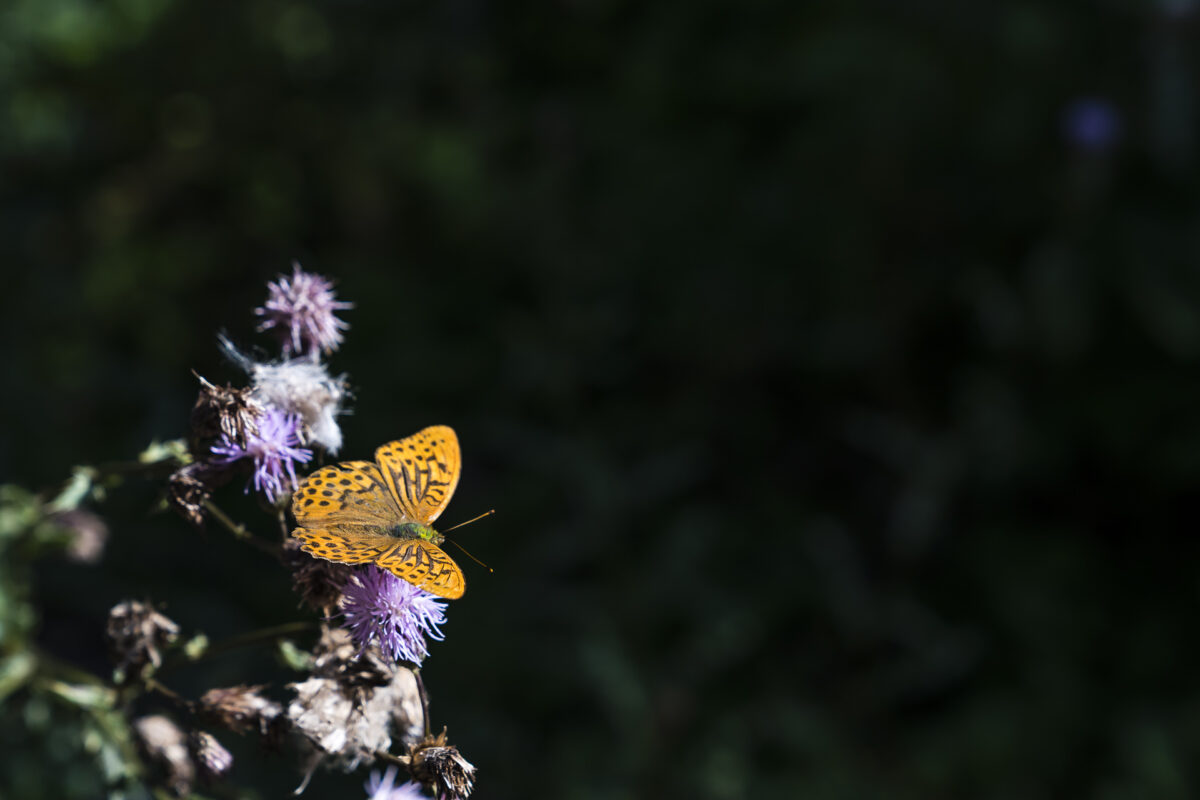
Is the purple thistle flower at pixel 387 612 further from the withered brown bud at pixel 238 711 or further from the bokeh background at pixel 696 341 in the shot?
the bokeh background at pixel 696 341

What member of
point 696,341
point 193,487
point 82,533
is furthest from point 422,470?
point 696,341

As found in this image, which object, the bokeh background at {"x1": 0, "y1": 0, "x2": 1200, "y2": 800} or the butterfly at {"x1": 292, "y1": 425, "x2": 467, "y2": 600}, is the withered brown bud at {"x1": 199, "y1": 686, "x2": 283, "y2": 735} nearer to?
the butterfly at {"x1": 292, "y1": 425, "x2": 467, "y2": 600}

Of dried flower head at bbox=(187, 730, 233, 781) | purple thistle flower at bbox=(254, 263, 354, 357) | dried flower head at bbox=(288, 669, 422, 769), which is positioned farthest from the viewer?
purple thistle flower at bbox=(254, 263, 354, 357)

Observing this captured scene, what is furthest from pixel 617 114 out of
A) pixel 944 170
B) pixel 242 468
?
pixel 242 468

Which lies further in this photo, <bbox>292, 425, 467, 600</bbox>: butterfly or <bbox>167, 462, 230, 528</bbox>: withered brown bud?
<bbox>167, 462, 230, 528</bbox>: withered brown bud

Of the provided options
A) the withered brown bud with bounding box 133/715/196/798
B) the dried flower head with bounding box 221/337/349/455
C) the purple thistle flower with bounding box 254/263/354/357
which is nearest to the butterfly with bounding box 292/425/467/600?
the dried flower head with bounding box 221/337/349/455

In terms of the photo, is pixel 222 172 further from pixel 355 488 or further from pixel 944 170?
pixel 355 488

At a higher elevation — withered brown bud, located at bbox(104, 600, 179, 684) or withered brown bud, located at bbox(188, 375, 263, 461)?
withered brown bud, located at bbox(188, 375, 263, 461)

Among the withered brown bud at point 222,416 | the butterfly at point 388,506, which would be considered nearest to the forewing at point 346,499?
the butterfly at point 388,506
